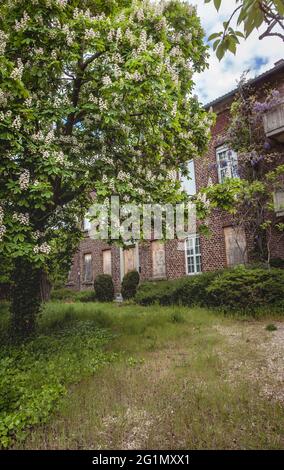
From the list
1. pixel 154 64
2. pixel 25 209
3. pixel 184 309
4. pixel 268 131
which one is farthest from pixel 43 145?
pixel 268 131

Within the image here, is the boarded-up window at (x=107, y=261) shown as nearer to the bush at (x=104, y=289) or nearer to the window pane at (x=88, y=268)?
the window pane at (x=88, y=268)

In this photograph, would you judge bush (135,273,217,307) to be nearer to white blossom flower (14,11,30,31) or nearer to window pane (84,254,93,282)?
white blossom flower (14,11,30,31)

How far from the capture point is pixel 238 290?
35.0 ft

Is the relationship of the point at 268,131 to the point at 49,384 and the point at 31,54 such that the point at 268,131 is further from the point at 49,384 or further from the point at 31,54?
the point at 49,384

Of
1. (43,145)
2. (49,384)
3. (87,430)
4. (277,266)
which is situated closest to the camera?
(87,430)

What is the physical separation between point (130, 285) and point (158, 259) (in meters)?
2.35

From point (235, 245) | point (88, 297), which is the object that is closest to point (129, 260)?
point (88, 297)

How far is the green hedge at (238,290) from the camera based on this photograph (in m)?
10.2

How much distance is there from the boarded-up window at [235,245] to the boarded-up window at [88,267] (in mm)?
12814

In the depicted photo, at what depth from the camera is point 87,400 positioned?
495 centimetres

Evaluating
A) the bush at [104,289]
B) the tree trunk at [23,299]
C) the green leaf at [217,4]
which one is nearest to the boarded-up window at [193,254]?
the bush at [104,289]

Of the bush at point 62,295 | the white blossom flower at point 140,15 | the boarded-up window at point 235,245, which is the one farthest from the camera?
the bush at point 62,295

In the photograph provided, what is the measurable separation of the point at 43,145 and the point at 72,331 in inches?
218

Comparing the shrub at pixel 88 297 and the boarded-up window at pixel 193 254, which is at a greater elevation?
the boarded-up window at pixel 193 254
